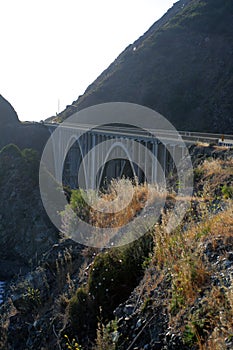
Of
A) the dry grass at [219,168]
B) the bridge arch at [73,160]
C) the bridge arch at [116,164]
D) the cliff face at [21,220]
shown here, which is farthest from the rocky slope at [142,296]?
the bridge arch at [73,160]

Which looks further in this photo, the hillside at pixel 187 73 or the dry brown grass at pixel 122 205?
the hillside at pixel 187 73

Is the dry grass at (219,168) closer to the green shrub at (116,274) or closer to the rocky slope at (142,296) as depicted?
the rocky slope at (142,296)

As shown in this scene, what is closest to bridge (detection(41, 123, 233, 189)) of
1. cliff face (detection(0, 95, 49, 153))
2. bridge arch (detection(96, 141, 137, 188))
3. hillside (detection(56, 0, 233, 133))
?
bridge arch (detection(96, 141, 137, 188))

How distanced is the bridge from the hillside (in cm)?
1583

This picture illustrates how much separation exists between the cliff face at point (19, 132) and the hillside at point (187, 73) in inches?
321

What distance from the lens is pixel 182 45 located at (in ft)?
227

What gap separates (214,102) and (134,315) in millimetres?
52291

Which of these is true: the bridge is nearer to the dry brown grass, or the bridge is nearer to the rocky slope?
the dry brown grass

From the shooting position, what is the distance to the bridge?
20.4m

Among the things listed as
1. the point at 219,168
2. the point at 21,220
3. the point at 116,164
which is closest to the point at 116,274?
the point at 219,168

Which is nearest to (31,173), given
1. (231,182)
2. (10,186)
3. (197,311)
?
(10,186)

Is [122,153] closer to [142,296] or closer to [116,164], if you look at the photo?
[116,164]

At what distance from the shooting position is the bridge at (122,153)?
20.4m

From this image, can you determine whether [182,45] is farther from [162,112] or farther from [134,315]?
[134,315]
